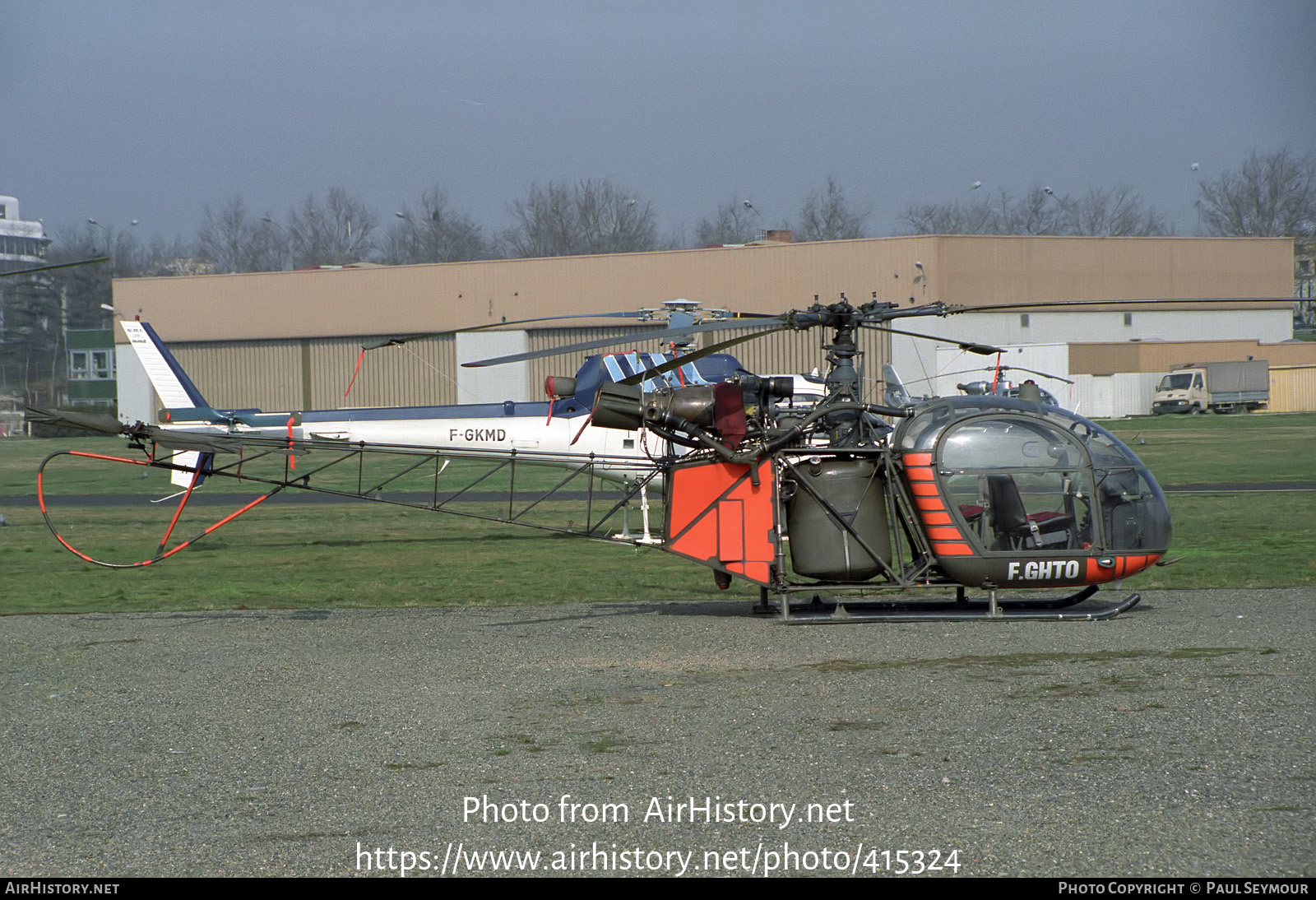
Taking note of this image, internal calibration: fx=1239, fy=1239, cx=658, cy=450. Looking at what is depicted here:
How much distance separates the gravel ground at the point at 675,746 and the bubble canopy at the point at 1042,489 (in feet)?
2.28

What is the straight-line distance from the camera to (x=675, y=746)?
646cm

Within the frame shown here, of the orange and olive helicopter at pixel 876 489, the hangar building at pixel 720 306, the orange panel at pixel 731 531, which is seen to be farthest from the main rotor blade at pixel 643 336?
the hangar building at pixel 720 306

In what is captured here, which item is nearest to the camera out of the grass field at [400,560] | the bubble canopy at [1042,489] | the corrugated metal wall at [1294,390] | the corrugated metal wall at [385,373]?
the bubble canopy at [1042,489]

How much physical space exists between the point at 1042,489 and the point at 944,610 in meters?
1.36

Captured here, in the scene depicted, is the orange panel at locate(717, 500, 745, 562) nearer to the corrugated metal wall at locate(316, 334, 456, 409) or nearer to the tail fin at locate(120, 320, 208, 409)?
the tail fin at locate(120, 320, 208, 409)

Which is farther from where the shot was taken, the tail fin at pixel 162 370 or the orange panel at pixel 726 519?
the tail fin at pixel 162 370

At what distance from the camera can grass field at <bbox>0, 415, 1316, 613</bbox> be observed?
1221 centimetres

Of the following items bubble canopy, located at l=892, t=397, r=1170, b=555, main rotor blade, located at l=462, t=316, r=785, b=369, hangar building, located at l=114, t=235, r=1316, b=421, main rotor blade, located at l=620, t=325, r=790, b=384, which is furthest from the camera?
hangar building, located at l=114, t=235, r=1316, b=421

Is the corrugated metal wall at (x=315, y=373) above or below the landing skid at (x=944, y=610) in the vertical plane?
above

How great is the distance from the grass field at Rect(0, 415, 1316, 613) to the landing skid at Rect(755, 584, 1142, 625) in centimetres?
163

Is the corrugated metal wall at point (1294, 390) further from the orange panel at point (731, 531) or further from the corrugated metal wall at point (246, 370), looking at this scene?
the orange panel at point (731, 531)

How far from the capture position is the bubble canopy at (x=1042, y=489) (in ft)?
31.6

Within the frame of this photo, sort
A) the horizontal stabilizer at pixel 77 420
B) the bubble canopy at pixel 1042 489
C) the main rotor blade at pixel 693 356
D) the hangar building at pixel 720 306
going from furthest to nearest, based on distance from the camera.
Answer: the hangar building at pixel 720 306
the horizontal stabilizer at pixel 77 420
the bubble canopy at pixel 1042 489
the main rotor blade at pixel 693 356

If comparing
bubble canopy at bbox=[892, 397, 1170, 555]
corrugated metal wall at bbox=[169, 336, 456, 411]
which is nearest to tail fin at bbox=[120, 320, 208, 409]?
bubble canopy at bbox=[892, 397, 1170, 555]
